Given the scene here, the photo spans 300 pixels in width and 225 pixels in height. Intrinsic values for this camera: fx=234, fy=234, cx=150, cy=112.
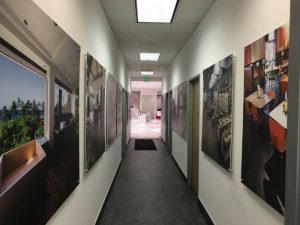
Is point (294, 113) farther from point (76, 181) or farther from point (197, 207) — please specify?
point (197, 207)

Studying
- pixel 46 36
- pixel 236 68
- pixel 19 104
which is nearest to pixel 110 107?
pixel 236 68

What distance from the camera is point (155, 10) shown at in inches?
127

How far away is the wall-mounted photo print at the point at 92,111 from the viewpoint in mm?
2191

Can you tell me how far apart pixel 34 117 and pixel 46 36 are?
46 centimetres

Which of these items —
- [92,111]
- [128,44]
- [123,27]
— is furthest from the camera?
[128,44]

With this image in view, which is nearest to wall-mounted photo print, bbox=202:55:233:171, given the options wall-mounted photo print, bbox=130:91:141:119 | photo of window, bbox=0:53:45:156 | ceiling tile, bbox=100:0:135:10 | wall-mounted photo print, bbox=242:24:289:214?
wall-mounted photo print, bbox=242:24:289:214

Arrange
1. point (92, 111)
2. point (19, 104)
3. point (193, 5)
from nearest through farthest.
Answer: point (19, 104), point (92, 111), point (193, 5)

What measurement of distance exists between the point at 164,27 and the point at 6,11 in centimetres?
333

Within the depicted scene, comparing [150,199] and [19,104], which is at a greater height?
[19,104]

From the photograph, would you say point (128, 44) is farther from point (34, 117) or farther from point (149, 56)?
point (34, 117)

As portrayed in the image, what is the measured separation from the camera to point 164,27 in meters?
3.96

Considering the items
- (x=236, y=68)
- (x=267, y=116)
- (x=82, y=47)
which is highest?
(x=82, y=47)

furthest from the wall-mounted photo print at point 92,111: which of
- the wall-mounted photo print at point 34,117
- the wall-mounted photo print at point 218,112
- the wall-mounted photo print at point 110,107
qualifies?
the wall-mounted photo print at point 218,112

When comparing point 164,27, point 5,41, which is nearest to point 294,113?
point 5,41
